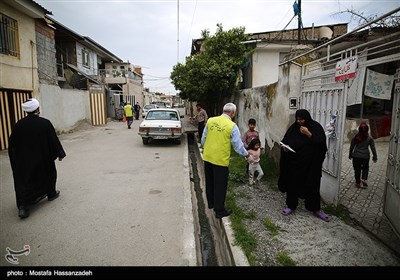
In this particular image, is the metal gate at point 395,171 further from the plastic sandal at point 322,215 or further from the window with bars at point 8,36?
the window with bars at point 8,36

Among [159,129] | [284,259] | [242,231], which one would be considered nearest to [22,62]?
[159,129]

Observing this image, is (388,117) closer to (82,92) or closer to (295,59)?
(295,59)

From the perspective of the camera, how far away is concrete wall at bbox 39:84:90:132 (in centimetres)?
1297

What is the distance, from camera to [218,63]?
11656mm

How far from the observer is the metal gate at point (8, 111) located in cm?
995

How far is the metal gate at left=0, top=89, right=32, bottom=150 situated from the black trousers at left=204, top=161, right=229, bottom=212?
9639 mm

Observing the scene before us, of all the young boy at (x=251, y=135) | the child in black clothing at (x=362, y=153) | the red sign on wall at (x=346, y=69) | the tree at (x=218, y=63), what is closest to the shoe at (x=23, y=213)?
the young boy at (x=251, y=135)

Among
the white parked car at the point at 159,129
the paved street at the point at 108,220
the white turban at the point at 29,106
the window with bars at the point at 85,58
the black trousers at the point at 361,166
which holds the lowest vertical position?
the paved street at the point at 108,220

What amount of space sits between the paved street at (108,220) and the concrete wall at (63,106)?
6.13 metres

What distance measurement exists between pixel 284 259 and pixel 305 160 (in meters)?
1.62

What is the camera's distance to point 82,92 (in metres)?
17.8

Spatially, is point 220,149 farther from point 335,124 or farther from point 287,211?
point 335,124
